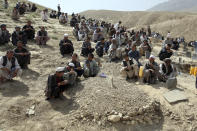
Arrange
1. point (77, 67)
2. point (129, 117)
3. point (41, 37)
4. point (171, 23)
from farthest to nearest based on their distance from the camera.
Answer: point (171, 23)
point (41, 37)
point (77, 67)
point (129, 117)

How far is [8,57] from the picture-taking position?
24.9 ft

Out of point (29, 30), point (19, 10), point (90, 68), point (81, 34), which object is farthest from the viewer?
point (19, 10)

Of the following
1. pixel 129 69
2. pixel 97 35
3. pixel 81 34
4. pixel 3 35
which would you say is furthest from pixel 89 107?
pixel 81 34

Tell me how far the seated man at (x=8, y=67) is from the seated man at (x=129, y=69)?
11.6 ft

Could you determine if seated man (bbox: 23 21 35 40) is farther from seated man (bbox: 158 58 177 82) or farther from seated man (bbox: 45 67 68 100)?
seated man (bbox: 158 58 177 82)

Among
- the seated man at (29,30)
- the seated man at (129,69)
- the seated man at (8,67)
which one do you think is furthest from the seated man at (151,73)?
the seated man at (29,30)

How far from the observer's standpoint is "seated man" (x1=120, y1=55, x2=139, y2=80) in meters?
8.09

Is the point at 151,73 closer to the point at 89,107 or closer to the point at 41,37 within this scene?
the point at 89,107

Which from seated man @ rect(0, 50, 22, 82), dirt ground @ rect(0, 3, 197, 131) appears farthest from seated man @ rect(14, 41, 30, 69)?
dirt ground @ rect(0, 3, 197, 131)

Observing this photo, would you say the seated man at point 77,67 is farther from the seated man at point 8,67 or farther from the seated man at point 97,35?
the seated man at point 97,35

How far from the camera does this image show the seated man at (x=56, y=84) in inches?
255

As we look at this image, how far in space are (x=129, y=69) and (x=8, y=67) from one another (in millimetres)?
3965

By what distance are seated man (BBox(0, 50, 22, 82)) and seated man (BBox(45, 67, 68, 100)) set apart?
1.64 m

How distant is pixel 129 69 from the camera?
807 cm
